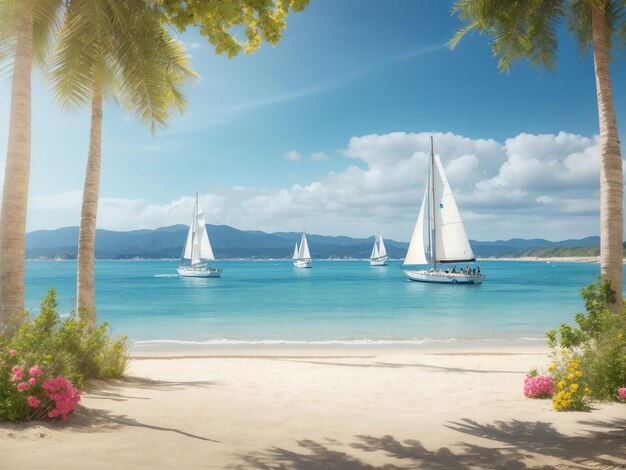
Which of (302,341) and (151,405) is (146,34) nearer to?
(151,405)

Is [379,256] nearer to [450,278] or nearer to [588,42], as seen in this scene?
[450,278]

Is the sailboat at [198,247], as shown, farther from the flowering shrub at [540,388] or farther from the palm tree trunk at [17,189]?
the flowering shrub at [540,388]

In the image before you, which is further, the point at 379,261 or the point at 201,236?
the point at 379,261

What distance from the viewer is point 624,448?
5.16 meters

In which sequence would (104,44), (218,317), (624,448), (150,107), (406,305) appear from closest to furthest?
(624,448) → (104,44) → (150,107) → (218,317) → (406,305)

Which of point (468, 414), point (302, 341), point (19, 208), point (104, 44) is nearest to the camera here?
point (468, 414)

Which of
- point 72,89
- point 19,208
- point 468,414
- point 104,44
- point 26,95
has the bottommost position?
point 468,414

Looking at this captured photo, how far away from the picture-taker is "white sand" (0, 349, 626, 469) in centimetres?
479

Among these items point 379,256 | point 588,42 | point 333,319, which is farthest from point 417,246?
point 379,256

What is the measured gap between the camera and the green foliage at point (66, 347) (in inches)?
255

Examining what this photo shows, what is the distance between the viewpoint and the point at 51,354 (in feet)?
21.4

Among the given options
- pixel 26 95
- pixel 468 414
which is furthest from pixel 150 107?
pixel 468 414

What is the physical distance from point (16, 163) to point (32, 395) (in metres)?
5.40

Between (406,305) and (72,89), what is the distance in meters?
36.2
